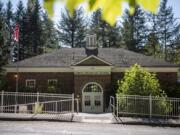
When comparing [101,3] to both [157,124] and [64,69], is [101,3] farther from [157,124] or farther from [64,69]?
[64,69]

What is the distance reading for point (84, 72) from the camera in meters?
36.7

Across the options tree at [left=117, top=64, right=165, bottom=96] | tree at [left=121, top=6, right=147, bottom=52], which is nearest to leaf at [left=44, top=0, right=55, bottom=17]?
tree at [left=117, top=64, right=165, bottom=96]

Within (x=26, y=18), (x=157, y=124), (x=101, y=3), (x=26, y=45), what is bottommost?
(x=157, y=124)

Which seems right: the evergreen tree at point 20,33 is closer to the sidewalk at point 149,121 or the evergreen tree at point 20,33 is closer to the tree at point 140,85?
the tree at point 140,85

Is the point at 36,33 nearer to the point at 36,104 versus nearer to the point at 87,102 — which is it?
the point at 87,102

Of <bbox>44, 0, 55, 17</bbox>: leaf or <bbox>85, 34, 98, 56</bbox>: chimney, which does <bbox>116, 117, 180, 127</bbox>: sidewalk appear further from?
<bbox>44, 0, 55, 17</bbox>: leaf

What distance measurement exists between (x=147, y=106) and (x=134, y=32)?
46.7m

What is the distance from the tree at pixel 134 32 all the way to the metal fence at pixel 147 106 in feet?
144

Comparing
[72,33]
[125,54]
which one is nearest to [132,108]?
[125,54]

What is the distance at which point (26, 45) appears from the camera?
71.8m

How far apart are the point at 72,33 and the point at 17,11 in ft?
38.7

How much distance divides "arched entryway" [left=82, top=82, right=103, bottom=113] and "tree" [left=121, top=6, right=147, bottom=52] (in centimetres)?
3506

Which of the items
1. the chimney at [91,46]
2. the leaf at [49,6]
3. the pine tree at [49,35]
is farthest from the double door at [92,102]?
the pine tree at [49,35]

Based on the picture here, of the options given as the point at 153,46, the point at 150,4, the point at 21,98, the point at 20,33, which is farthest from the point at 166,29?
the point at 150,4
